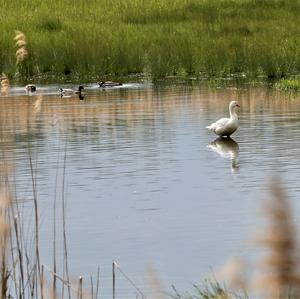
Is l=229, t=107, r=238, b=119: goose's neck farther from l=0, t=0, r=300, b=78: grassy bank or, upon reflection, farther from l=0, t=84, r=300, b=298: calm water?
l=0, t=0, r=300, b=78: grassy bank

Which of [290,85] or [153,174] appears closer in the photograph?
[153,174]

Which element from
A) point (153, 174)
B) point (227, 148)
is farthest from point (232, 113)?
point (153, 174)

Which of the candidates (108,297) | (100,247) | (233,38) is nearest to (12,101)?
(233,38)

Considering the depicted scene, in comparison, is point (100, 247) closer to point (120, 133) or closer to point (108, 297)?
Answer: point (108, 297)

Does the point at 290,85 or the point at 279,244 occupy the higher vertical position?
the point at 279,244

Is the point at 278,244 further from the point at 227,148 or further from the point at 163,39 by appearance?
the point at 163,39

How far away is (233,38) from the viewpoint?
35.8 m

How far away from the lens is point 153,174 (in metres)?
14.8

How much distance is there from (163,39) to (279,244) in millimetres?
34835

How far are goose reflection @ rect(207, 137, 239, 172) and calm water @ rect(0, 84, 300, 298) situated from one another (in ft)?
0.10

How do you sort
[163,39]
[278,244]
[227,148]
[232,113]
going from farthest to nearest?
[163,39], [232,113], [227,148], [278,244]

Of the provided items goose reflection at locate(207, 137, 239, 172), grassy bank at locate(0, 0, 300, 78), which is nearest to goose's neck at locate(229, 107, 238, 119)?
goose reflection at locate(207, 137, 239, 172)

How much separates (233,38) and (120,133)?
16537 mm

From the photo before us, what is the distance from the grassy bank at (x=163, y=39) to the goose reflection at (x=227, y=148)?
11941 mm
